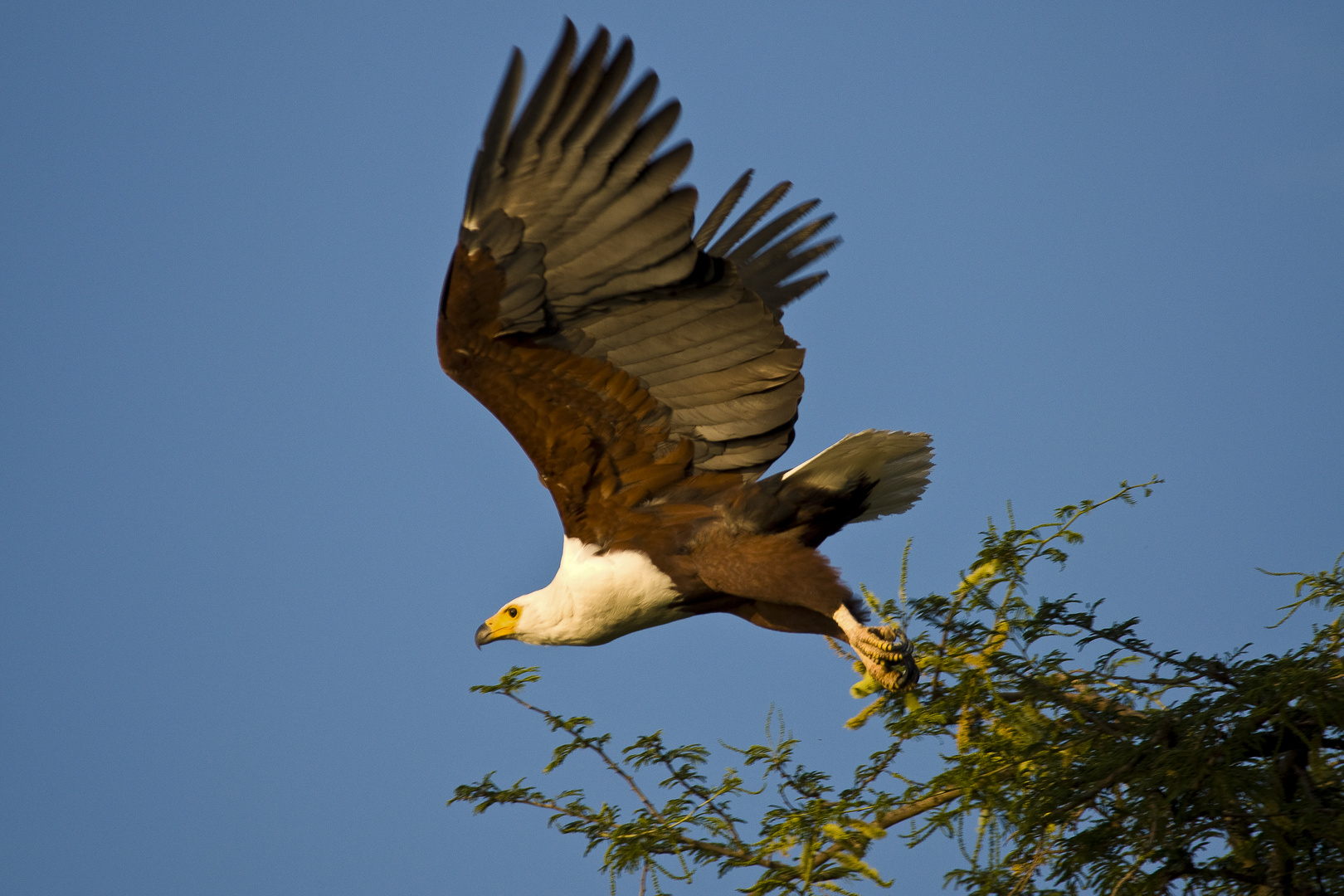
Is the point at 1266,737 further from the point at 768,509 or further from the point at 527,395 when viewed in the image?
the point at 527,395

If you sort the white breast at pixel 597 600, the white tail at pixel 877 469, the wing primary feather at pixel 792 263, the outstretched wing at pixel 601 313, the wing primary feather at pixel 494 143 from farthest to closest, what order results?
the wing primary feather at pixel 792 263 → the white breast at pixel 597 600 → the white tail at pixel 877 469 → the outstretched wing at pixel 601 313 → the wing primary feather at pixel 494 143

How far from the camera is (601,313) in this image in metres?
3.80

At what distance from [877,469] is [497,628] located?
163 cm

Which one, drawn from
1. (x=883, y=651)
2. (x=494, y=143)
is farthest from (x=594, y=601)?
(x=494, y=143)

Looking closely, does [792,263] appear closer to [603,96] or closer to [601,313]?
[601,313]

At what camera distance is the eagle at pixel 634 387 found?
3473 mm

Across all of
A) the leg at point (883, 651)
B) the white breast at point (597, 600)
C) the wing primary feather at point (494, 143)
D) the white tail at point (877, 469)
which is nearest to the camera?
the wing primary feather at point (494, 143)

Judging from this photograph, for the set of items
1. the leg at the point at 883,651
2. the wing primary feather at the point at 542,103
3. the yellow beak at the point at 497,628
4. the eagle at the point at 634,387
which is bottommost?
the leg at the point at 883,651

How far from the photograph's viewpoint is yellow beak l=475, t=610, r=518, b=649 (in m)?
4.58

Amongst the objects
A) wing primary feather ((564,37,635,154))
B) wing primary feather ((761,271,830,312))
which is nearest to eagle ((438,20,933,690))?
wing primary feather ((564,37,635,154))

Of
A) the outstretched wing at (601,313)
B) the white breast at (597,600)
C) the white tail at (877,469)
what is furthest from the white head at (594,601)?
the white tail at (877,469)

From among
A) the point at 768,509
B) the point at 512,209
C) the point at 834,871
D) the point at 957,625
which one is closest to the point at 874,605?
the point at 957,625

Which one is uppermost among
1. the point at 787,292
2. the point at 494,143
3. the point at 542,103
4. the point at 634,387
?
the point at 787,292

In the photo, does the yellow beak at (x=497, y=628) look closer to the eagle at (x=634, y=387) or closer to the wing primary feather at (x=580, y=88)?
the eagle at (x=634, y=387)
